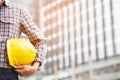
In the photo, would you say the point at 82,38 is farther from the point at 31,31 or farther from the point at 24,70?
the point at 24,70

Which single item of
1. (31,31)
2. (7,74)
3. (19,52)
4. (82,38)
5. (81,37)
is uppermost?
(81,37)

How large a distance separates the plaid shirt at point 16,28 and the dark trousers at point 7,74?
30mm

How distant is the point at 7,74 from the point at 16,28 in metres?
0.30

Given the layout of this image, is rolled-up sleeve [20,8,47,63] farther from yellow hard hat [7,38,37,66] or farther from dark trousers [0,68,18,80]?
dark trousers [0,68,18,80]

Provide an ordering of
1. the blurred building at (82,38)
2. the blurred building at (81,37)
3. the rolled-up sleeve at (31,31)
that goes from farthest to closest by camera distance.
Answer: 1. the blurred building at (81,37)
2. the blurred building at (82,38)
3. the rolled-up sleeve at (31,31)

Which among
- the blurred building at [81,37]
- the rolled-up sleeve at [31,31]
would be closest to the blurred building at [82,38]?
the blurred building at [81,37]

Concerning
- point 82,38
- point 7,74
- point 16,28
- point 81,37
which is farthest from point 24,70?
point 81,37

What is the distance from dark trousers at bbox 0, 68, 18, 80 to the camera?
221 centimetres

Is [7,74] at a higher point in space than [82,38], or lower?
lower

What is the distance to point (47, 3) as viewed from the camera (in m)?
89.0

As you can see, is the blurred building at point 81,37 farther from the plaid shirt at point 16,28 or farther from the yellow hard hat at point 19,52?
the yellow hard hat at point 19,52

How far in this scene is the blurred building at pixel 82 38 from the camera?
64750 mm

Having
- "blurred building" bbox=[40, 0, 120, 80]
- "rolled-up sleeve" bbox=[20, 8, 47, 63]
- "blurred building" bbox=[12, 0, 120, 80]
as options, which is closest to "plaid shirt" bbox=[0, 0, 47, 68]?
"rolled-up sleeve" bbox=[20, 8, 47, 63]

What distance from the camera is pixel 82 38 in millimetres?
74875
